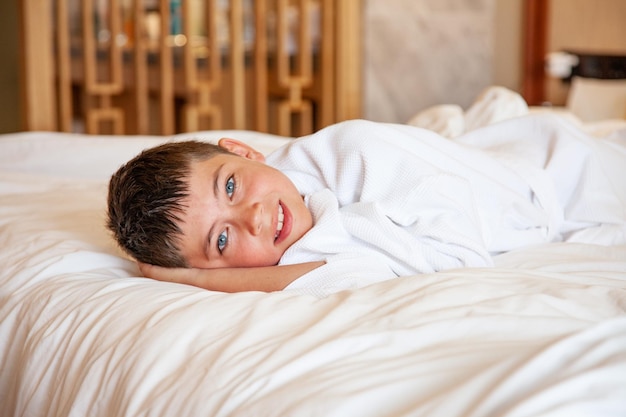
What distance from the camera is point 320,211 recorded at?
1.27 m

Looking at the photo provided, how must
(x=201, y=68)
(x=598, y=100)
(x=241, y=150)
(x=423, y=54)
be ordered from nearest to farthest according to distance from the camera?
(x=241, y=150)
(x=201, y=68)
(x=598, y=100)
(x=423, y=54)

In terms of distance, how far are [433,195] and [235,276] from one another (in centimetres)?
32

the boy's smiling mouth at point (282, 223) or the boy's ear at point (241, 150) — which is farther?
the boy's ear at point (241, 150)

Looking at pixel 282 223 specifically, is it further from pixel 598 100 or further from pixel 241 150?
pixel 598 100

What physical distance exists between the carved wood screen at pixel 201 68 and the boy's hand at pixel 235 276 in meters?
1.83

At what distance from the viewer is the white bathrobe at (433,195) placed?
3.90ft

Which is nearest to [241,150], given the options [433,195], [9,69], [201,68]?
[433,195]

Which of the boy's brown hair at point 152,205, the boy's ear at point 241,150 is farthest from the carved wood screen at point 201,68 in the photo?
the boy's brown hair at point 152,205

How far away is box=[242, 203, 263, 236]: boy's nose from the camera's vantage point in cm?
117

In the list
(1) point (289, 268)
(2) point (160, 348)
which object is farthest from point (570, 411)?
(1) point (289, 268)

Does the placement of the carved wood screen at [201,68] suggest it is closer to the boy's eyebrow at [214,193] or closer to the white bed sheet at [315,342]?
the white bed sheet at [315,342]

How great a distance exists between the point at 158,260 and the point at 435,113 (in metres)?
1.07

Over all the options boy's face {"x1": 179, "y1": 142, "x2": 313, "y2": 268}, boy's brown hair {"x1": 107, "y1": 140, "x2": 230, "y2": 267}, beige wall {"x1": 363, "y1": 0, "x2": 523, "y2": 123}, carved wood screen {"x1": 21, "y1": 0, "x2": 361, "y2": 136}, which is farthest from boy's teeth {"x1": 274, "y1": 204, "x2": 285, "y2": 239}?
beige wall {"x1": 363, "y1": 0, "x2": 523, "y2": 123}

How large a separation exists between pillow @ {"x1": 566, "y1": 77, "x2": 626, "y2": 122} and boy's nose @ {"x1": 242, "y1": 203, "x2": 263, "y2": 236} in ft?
8.78
